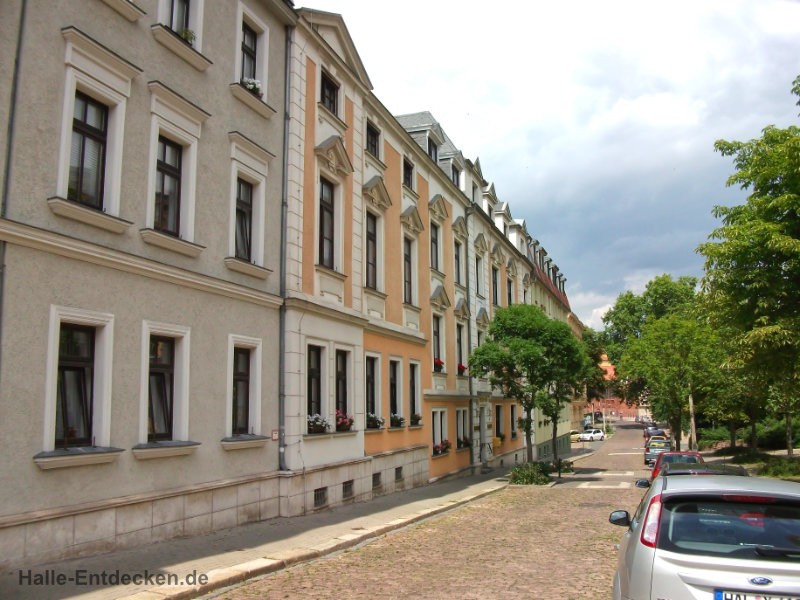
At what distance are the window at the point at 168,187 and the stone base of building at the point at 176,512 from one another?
4390 millimetres

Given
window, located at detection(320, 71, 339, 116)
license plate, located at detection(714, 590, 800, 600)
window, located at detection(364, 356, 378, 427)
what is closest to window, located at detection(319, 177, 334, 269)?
window, located at detection(320, 71, 339, 116)

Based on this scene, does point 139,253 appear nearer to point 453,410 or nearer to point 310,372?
point 310,372

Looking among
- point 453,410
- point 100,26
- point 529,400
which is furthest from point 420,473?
point 100,26

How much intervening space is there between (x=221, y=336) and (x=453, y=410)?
50.5 ft

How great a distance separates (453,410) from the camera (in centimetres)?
2595

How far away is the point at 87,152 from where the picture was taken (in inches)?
371

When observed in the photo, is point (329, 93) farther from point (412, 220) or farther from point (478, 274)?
point (478, 274)

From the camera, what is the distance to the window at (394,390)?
66.6ft

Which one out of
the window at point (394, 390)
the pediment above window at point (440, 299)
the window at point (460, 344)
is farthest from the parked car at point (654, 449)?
the window at point (394, 390)

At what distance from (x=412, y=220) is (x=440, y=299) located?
384 centimetres

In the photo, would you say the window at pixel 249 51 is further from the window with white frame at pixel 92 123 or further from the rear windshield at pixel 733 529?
the rear windshield at pixel 733 529

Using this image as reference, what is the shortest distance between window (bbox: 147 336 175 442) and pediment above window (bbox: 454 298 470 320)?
56.7ft

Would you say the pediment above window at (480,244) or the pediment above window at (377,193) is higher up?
the pediment above window at (480,244)

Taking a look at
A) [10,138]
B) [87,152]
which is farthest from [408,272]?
[10,138]
